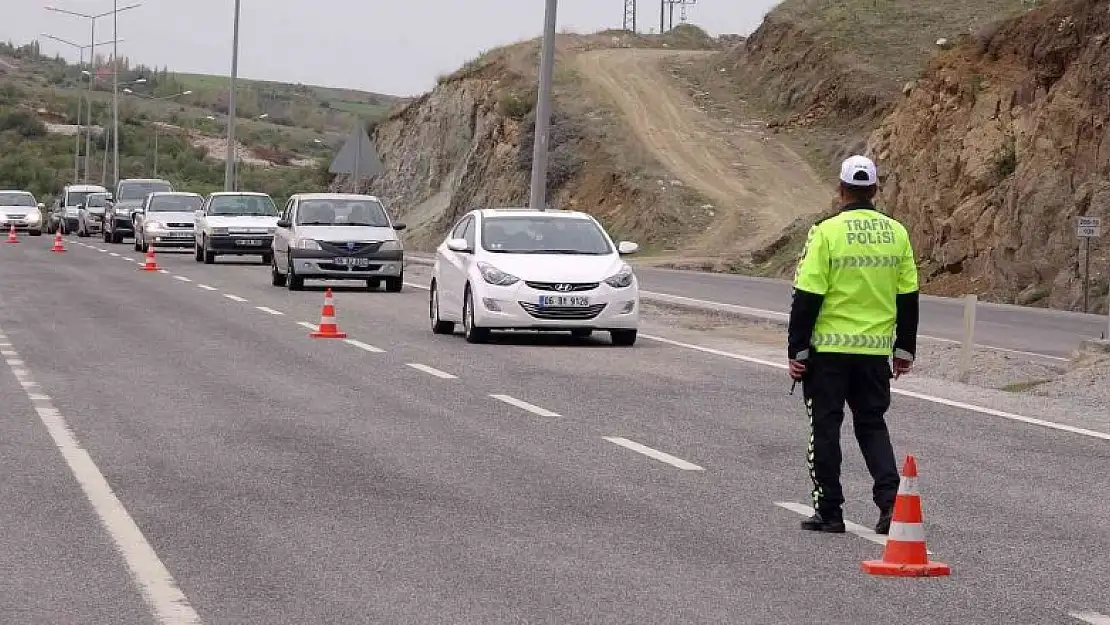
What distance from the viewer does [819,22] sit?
80.5 metres

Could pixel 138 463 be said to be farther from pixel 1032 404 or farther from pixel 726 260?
pixel 726 260

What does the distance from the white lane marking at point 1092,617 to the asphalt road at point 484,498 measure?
0.17ft

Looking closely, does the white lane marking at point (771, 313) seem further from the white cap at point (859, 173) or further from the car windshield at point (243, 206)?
the car windshield at point (243, 206)

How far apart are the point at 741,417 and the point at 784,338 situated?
1030cm

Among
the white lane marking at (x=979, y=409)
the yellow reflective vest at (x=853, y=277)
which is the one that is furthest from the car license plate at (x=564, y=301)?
the yellow reflective vest at (x=853, y=277)

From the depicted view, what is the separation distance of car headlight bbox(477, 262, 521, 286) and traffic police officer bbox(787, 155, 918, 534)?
40.3 ft

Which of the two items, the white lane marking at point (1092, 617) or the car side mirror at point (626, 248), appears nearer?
the white lane marking at point (1092, 617)

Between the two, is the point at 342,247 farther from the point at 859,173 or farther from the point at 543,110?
the point at 859,173

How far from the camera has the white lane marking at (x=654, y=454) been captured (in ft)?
40.5

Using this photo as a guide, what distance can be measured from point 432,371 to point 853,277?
9108 millimetres

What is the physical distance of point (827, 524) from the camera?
32.4 feet

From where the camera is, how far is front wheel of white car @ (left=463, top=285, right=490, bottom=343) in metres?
22.4

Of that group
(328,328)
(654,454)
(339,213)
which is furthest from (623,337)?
(339,213)

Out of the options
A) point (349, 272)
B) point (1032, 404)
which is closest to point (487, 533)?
point (1032, 404)
